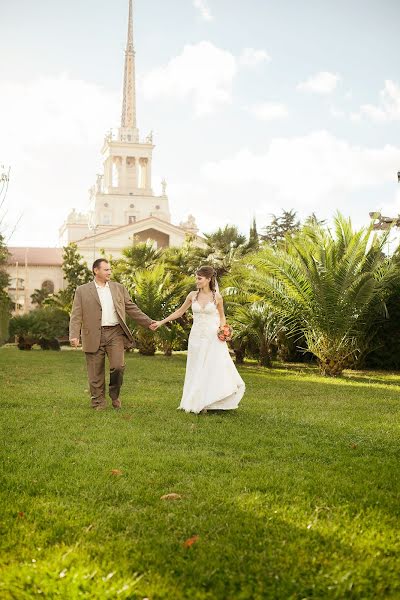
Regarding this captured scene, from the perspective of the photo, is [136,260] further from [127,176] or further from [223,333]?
[127,176]

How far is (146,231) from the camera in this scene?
233 feet

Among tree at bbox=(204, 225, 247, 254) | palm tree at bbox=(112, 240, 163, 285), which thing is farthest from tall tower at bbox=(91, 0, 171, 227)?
tree at bbox=(204, 225, 247, 254)

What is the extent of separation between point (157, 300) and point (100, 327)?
1483 cm

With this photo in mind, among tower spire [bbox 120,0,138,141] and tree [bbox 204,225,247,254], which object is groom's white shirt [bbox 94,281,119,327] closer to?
tree [bbox 204,225,247,254]

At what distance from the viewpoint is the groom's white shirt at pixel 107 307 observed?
32.3 ft

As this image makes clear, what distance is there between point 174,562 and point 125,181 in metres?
96.6

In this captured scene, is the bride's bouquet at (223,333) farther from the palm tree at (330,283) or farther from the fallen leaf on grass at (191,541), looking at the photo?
the palm tree at (330,283)

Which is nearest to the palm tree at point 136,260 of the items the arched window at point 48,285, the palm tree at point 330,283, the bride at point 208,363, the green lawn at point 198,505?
the palm tree at point 330,283

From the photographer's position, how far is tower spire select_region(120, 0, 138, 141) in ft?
330

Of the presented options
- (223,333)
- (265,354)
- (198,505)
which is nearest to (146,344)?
(265,354)

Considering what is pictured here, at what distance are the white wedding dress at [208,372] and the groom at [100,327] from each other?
0.80 meters

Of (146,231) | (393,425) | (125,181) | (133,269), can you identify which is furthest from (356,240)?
(125,181)

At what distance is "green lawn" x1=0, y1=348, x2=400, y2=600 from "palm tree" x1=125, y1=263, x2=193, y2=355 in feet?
49.9

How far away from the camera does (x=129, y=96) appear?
4063 inches
